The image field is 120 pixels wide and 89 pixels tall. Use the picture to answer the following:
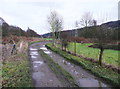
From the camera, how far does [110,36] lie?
21.4 ft

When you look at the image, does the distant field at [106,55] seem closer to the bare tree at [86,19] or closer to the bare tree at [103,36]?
the bare tree at [103,36]

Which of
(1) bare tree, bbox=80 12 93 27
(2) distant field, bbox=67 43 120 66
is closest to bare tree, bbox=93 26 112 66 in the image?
(2) distant field, bbox=67 43 120 66

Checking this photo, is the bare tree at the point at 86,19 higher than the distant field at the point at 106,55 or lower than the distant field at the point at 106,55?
higher

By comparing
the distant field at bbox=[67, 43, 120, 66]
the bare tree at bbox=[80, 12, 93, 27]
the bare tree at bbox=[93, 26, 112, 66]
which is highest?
the bare tree at bbox=[80, 12, 93, 27]

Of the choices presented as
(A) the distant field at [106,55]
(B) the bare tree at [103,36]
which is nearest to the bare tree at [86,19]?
(A) the distant field at [106,55]

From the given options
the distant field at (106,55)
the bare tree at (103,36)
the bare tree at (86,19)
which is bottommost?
the distant field at (106,55)

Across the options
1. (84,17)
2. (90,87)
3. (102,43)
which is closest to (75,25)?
(84,17)

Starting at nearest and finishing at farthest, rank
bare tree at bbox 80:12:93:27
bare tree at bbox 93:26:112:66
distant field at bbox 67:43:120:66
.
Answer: bare tree at bbox 93:26:112:66 < distant field at bbox 67:43:120:66 < bare tree at bbox 80:12:93:27

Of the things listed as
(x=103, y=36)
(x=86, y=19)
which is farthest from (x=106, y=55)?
(x=86, y=19)

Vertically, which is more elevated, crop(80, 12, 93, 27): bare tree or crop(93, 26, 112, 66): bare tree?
crop(80, 12, 93, 27): bare tree

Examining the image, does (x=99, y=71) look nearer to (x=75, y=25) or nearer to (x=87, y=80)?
(x=87, y=80)

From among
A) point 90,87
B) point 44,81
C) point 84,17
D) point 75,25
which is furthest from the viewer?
point 75,25

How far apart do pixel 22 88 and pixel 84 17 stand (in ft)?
131

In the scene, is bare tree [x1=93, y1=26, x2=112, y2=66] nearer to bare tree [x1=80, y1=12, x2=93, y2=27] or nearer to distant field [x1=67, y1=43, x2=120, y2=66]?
distant field [x1=67, y1=43, x2=120, y2=66]
